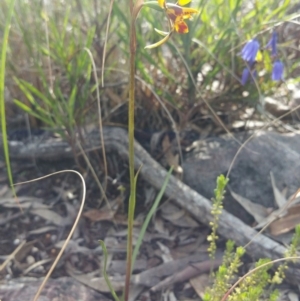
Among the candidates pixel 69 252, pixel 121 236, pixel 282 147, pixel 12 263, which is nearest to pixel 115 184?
pixel 121 236

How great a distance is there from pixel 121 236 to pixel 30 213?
32cm

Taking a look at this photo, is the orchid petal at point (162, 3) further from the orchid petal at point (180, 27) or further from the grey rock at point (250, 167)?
the grey rock at point (250, 167)

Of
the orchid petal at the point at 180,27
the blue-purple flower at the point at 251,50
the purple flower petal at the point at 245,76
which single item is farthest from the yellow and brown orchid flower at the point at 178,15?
the purple flower petal at the point at 245,76

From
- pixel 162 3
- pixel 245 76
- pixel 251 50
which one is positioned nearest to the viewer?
pixel 162 3

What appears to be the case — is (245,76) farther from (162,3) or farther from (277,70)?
(162,3)

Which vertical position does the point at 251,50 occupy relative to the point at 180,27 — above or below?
below

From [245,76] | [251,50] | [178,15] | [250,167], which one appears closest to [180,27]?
[178,15]

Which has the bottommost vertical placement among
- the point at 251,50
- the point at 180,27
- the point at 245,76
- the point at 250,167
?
the point at 250,167

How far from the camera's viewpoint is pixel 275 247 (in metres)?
1.45

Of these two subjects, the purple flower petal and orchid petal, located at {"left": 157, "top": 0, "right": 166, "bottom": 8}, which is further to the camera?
the purple flower petal

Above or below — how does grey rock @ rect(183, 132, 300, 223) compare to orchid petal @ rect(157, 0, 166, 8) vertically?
below

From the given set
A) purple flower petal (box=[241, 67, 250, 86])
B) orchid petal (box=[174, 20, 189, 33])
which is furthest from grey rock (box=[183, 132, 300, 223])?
orchid petal (box=[174, 20, 189, 33])

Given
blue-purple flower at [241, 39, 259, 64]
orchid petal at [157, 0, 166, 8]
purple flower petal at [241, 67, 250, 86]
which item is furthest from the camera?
purple flower petal at [241, 67, 250, 86]

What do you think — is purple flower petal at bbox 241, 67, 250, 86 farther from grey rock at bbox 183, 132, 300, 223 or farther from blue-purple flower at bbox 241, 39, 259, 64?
grey rock at bbox 183, 132, 300, 223
